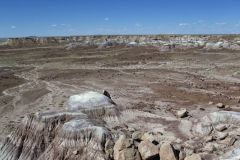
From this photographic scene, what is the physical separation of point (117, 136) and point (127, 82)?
73.0 feet

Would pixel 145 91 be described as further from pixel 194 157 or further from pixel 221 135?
pixel 194 157

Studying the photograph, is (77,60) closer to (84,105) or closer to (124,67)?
(124,67)

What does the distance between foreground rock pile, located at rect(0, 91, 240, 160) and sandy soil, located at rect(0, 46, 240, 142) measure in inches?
71.4

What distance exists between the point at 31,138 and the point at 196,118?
338 inches

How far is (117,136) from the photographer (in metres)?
17.6

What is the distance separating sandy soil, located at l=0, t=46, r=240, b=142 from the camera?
28984mm

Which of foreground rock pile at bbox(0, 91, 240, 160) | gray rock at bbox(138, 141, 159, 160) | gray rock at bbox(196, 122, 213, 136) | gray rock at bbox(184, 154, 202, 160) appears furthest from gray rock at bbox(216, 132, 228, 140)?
gray rock at bbox(138, 141, 159, 160)

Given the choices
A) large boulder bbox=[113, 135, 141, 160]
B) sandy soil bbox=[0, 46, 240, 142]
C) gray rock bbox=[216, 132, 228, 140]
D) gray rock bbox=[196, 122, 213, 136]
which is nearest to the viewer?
large boulder bbox=[113, 135, 141, 160]

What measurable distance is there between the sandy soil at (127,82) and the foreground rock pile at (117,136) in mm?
1815

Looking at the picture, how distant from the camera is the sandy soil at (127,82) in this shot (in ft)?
95.1

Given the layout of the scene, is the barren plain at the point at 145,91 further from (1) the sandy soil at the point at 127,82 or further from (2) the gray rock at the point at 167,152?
(2) the gray rock at the point at 167,152

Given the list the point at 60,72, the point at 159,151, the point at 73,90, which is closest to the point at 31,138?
the point at 159,151

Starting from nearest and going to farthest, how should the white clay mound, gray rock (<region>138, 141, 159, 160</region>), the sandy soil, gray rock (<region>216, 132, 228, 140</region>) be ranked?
gray rock (<region>138, 141, 159, 160</region>) < gray rock (<region>216, 132, 228, 140</region>) < the white clay mound < the sandy soil

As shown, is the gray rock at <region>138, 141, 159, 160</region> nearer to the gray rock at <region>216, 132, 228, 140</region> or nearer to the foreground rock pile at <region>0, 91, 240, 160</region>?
the foreground rock pile at <region>0, 91, 240, 160</region>
